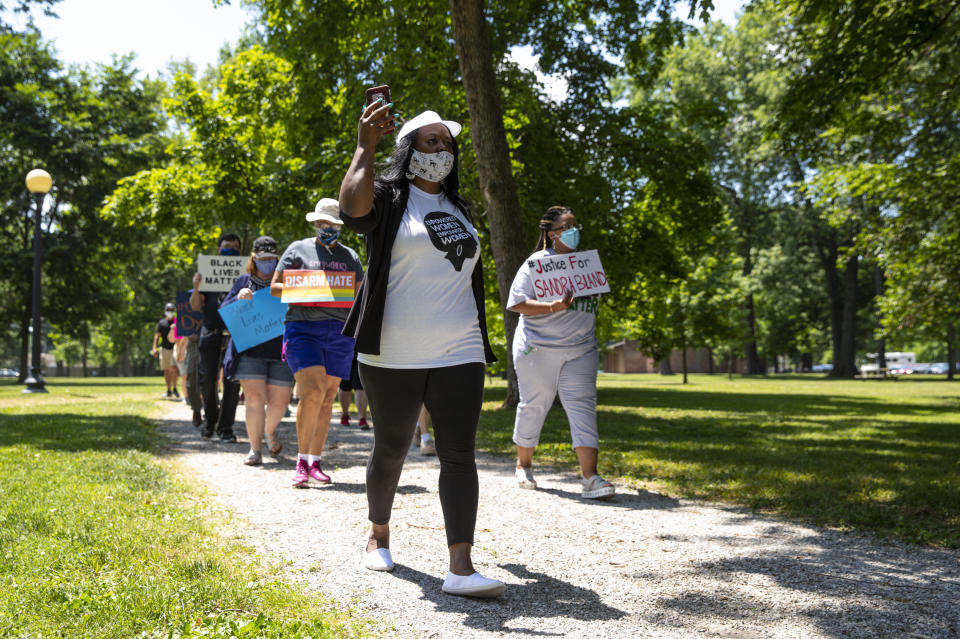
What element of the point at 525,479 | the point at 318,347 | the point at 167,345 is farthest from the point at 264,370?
the point at 167,345

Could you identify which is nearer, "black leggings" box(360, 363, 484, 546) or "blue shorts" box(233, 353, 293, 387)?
"black leggings" box(360, 363, 484, 546)

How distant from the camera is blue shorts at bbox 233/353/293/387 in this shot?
25.5 feet

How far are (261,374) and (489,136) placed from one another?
6.43 metres

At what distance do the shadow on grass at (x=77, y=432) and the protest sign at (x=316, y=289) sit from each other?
2.98 metres

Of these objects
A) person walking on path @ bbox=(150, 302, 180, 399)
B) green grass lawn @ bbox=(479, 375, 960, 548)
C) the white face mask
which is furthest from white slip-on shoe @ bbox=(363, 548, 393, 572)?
person walking on path @ bbox=(150, 302, 180, 399)

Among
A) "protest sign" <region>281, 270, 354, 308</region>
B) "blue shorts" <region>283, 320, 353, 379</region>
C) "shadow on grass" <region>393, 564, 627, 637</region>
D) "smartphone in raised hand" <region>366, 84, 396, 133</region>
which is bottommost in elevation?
"shadow on grass" <region>393, 564, 627, 637</region>

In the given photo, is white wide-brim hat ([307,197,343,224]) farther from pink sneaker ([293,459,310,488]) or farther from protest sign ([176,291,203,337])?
protest sign ([176,291,203,337])

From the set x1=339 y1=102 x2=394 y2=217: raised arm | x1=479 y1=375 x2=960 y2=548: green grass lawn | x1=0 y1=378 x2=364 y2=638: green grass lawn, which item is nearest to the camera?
x1=0 y1=378 x2=364 y2=638: green grass lawn

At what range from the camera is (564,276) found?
6.42m

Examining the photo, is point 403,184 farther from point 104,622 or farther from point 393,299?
point 104,622

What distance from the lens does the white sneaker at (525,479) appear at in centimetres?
662

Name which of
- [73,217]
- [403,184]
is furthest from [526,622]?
[73,217]

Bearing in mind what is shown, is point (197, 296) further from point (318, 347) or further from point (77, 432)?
point (318, 347)

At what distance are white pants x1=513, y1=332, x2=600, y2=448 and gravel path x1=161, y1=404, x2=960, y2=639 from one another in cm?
50
